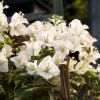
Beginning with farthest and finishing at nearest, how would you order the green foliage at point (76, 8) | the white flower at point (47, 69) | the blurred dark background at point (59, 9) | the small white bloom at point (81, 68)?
1. the green foliage at point (76, 8)
2. the blurred dark background at point (59, 9)
3. the small white bloom at point (81, 68)
4. the white flower at point (47, 69)

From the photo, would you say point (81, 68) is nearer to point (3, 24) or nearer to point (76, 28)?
point (76, 28)

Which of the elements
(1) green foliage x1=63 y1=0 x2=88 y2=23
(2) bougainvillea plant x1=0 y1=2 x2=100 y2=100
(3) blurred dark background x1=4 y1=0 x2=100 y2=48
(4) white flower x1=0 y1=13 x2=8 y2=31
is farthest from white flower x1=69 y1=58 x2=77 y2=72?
(1) green foliage x1=63 y1=0 x2=88 y2=23

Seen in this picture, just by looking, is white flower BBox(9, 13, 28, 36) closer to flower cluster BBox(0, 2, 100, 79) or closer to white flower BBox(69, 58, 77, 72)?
flower cluster BBox(0, 2, 100, 79)

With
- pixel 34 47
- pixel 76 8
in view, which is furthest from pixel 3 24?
pixel 76 8

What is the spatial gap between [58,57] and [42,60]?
43 mm

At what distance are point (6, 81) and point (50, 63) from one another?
0.15 meters

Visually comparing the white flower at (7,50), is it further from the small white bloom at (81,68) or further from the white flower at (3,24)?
the small white bloom at (81,68)

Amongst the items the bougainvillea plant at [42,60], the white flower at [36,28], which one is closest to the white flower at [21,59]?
the bougainvillea plant at [42,60]

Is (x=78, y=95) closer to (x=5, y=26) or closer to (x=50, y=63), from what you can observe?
(x=50, y=63)

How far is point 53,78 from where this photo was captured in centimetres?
127

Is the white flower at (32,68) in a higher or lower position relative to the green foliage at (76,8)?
lower

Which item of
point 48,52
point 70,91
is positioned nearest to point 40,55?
point 48,52

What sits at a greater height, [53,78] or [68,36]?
[68,36]

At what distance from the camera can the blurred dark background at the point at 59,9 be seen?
3.15m
